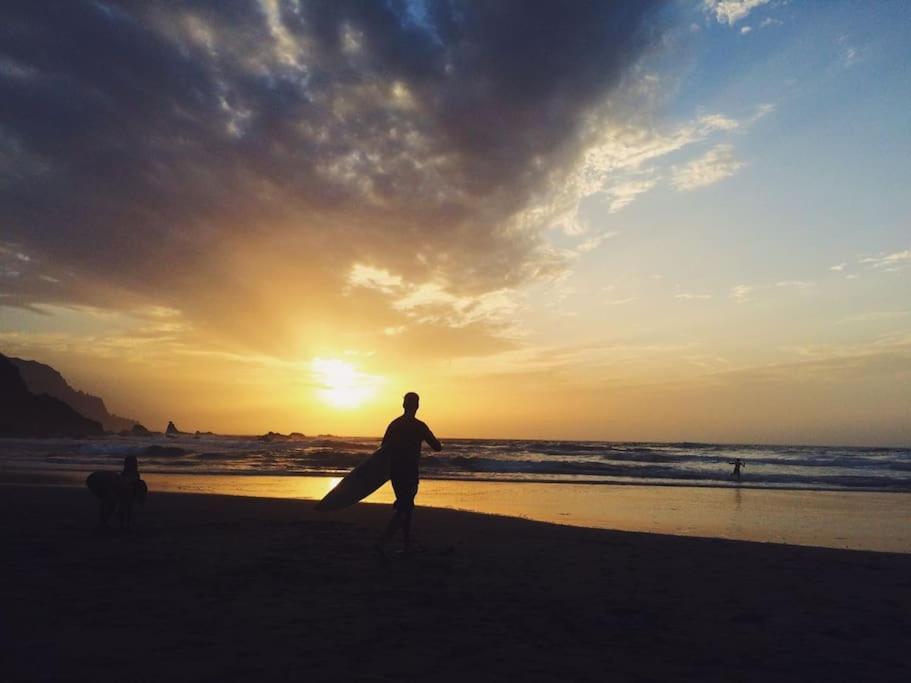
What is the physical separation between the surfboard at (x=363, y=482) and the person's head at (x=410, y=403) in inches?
47.0

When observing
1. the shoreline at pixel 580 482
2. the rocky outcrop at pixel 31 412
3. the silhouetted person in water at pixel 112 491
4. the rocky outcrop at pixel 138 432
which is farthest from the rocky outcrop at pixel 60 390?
the silhouetted person in water at pixel 112 491

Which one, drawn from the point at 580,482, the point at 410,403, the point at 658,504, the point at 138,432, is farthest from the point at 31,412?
the point at 410,403

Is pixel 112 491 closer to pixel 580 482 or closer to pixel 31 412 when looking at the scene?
pixel 580 482

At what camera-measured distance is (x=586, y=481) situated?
2692 cm

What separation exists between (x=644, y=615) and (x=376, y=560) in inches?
145

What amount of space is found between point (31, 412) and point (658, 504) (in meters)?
91.8

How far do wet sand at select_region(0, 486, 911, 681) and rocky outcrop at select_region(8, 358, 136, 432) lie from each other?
6889 inches

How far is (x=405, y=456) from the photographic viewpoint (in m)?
8.59

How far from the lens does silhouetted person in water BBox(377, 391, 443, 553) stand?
27.9 feet

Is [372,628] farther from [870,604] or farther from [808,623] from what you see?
[870,604]

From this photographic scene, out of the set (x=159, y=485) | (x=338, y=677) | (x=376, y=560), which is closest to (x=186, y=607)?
(x=338, y=677)

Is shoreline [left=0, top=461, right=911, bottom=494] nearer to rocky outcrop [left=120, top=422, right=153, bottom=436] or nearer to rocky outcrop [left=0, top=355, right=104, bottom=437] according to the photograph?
rocky outcrop [left=0, top=355, right=104, bottom=437]

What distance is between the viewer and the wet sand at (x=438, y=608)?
4277 millimetres

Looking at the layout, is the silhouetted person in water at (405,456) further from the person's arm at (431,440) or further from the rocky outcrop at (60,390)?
the rocky outcrop at (60,390)
